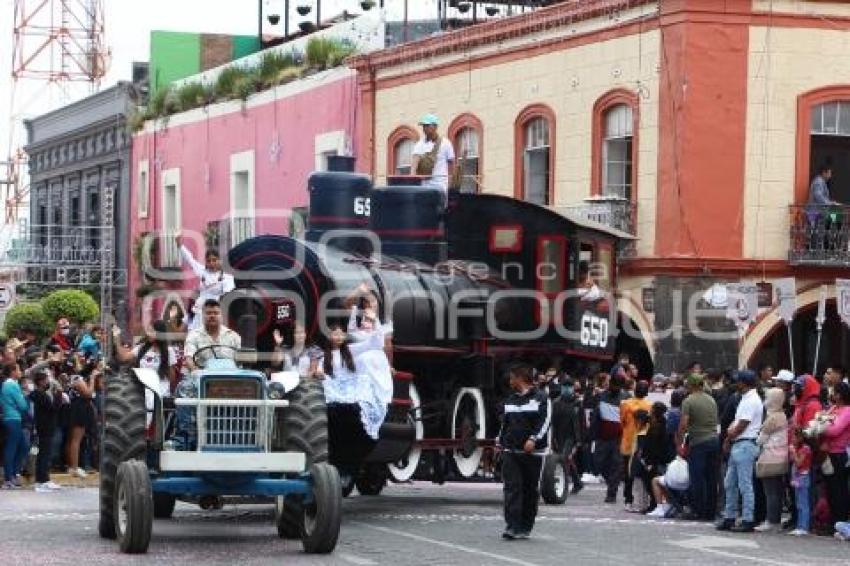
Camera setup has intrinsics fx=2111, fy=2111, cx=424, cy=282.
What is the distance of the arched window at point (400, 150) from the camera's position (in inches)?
1702

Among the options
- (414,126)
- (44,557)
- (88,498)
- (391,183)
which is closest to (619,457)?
(391,183)

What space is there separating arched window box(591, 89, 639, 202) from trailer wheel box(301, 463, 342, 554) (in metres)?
18.5

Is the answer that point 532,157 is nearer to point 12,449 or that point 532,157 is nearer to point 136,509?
point 12,449

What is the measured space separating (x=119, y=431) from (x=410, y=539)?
3.08 m

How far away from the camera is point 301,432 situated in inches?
759

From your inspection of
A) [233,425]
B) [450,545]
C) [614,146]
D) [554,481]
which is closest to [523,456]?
[450,545]

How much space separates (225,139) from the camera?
170ft

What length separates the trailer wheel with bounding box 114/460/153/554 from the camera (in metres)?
18.0

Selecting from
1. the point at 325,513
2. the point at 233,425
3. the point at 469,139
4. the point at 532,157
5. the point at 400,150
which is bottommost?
the point at 325,513

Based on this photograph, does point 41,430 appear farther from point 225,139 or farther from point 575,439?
point 225,139

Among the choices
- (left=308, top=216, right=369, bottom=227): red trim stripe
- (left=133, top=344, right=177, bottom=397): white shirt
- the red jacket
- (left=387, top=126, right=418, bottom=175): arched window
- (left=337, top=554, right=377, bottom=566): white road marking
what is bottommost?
(left=337, top=554, right=377, bottom=566): white road marking

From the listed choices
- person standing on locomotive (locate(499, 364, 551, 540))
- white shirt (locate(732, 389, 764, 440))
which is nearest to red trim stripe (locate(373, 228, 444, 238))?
white shirt (locate(732, 389, 764, 440))

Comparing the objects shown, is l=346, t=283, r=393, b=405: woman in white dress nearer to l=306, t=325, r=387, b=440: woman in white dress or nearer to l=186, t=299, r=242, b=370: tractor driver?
l=306, t=325, r=387, b=440: woman in white dress

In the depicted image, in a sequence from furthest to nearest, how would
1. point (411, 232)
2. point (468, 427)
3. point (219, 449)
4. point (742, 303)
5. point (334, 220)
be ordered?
point (742, 303)
point (411, 232)
point (468, 427)
point (334, 220)
point (219, 449)
